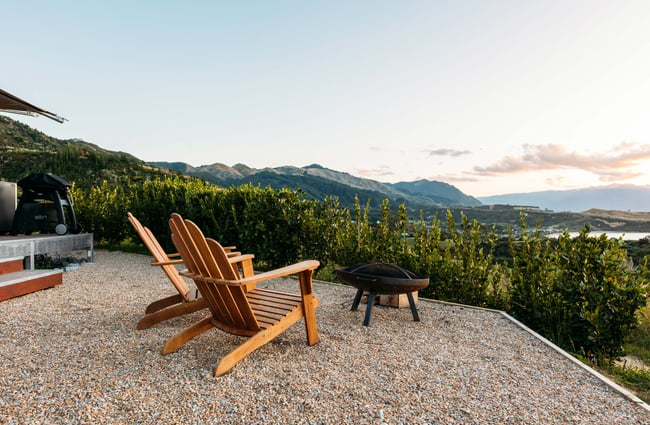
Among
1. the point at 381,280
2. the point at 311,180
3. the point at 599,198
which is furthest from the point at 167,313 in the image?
the point at 311,180

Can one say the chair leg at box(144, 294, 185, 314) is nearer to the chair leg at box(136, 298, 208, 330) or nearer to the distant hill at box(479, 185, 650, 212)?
the chair leg at box(136, 298, 208, 330)

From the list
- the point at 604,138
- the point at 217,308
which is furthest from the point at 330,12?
the point at 217,308

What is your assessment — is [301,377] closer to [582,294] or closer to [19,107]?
[582,294]

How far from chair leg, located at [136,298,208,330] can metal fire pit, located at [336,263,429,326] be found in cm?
151

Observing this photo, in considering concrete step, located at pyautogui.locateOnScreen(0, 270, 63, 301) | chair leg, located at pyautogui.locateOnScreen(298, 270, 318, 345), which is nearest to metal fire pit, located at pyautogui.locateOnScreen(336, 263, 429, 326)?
chair leg, located at pyautogui.locateOnScreen(298, 270, 318, 345)

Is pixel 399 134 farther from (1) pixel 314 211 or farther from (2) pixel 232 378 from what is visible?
(2) pixel 232 378

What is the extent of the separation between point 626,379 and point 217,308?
352 cm

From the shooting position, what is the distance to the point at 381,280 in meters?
3.40

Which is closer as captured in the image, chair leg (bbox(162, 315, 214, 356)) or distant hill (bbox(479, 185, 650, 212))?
chair leg (bbox(162, 315, 214, 356))

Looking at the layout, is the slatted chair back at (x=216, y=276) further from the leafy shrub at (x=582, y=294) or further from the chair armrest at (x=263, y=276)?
the leafy shrub at (x=582, y=294)

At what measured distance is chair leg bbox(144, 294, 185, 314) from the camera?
3498 mm

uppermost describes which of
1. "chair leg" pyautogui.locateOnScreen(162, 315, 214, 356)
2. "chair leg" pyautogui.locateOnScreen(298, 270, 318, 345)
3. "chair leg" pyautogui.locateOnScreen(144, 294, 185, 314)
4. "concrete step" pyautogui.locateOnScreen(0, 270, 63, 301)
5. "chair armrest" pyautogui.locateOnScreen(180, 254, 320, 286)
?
"chair armrest" pyautogui.locateOnScreen(180, 254, 320, 286)

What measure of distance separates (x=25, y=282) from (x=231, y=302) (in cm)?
367

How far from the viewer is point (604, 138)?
8.45m
